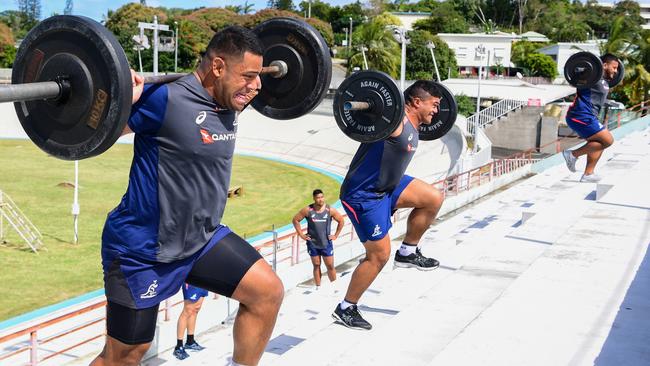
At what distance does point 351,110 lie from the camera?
526 centimetres

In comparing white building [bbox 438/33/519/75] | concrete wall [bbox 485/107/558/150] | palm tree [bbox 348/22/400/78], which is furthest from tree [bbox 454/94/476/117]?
white building [bbox 438/33/519/75]

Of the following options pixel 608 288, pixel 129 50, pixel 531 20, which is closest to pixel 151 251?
pixel 608 288

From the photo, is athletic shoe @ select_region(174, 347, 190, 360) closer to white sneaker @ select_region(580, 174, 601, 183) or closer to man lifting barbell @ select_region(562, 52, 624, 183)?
man lifting barbell @ select_region(562, 52, 624, 183)

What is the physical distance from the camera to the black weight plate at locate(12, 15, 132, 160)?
2691 millimetres

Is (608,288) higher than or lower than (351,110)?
lower

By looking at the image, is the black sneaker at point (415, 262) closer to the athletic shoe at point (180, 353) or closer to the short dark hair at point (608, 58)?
the athletic shoe at point (180, 353)

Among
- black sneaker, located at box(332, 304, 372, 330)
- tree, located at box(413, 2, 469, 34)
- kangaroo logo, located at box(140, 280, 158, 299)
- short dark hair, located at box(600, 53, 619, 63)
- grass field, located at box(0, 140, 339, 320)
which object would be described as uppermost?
tree, located at box(413, 2, 469, 34)

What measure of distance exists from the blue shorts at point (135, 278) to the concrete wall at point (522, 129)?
38.4 meters

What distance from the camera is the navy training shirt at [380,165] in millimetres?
5551

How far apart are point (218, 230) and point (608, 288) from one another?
346 centimetres

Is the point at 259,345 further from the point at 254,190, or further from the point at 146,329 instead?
the point at 254,190

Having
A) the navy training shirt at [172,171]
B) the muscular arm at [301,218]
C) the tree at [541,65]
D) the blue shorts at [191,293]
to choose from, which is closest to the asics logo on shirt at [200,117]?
the navy training shirt at [172,171]

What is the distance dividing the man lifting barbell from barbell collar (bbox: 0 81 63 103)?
7810 mm

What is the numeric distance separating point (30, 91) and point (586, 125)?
28.7ft
